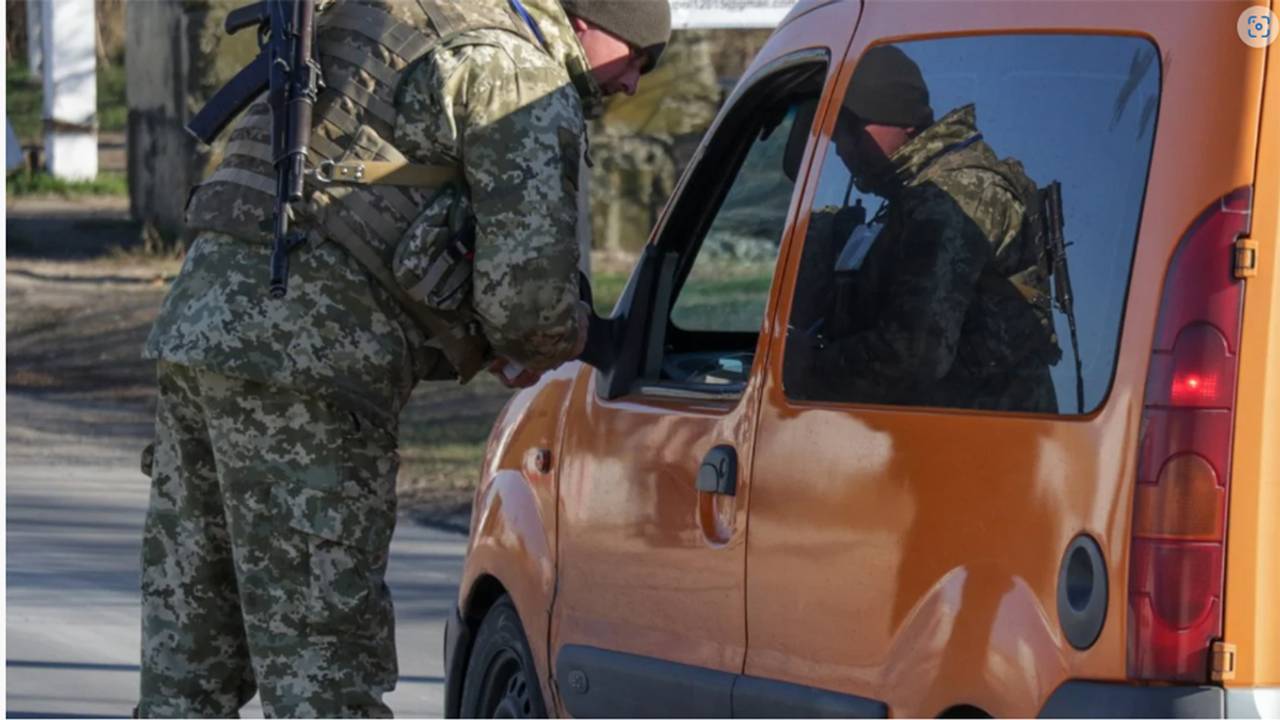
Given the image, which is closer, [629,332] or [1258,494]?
[1258,494]

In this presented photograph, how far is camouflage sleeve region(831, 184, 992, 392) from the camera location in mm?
3520

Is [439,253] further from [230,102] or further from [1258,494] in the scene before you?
[1258,494]

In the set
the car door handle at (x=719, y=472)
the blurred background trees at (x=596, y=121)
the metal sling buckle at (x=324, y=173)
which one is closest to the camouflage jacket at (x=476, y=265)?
the metal sling buckle at (x=324, y=173)

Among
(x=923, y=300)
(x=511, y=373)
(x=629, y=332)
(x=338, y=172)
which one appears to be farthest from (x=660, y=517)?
(x=338, y=172)

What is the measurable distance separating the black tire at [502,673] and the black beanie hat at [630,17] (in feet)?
4.50

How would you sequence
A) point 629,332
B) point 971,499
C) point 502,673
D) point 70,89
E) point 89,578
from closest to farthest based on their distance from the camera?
point 971,499 → point 629,332 → point 502,673 → point 89,578 → point 70,89

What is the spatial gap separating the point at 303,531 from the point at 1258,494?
1828 millimetres

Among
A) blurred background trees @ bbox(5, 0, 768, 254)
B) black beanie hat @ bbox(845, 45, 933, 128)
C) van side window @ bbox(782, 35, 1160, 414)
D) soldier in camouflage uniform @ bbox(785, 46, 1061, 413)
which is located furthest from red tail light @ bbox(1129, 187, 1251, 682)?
blurred background trees @ bbox(5, 0, 768, 254)

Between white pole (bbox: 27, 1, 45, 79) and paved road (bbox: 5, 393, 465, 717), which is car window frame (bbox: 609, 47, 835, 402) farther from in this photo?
white pole (bbox: 27, 1, 45, 79)

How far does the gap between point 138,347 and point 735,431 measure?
1293 centimetres

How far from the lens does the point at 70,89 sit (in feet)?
97.9

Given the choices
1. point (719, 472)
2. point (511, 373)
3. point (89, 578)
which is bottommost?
point (89, 578)

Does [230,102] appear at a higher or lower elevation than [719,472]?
higher

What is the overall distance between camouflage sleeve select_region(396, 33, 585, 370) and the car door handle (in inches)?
15.9
